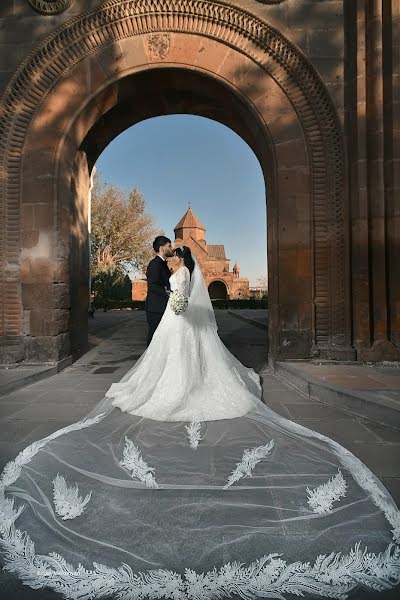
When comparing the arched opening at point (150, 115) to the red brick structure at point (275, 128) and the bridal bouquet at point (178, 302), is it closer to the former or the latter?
the red brick structure at point (275, 128)

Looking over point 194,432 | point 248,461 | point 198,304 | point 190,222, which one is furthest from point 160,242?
point 190,222

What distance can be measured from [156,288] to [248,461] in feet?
12.7

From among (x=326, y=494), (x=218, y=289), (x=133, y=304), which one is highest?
(x=218, y=289)

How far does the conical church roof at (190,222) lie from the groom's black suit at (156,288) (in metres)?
45.6

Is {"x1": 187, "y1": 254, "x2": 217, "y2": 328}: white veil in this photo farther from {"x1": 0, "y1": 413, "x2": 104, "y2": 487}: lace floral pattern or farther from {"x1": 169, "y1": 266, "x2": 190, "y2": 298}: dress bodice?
{"x1": 0, "y1": 413, "x2": 104, "y2": 487}: lace floral pattern

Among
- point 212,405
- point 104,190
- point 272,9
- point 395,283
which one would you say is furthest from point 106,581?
point 104,190

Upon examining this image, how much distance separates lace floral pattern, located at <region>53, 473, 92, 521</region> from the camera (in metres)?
1.89

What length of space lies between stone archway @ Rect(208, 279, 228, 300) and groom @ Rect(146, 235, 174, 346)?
41.8 metres

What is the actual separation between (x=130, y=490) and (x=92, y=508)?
0.85 ft

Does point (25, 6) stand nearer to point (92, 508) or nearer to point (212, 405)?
point (212, 405)

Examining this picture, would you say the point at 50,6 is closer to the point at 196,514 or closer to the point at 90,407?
the point at 90,407

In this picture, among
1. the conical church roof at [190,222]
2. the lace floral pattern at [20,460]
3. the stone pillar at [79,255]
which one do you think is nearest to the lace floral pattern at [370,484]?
the lace floral pattern at [20,460]

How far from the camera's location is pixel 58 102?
20.7 ft

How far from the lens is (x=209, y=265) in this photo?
160 feet
